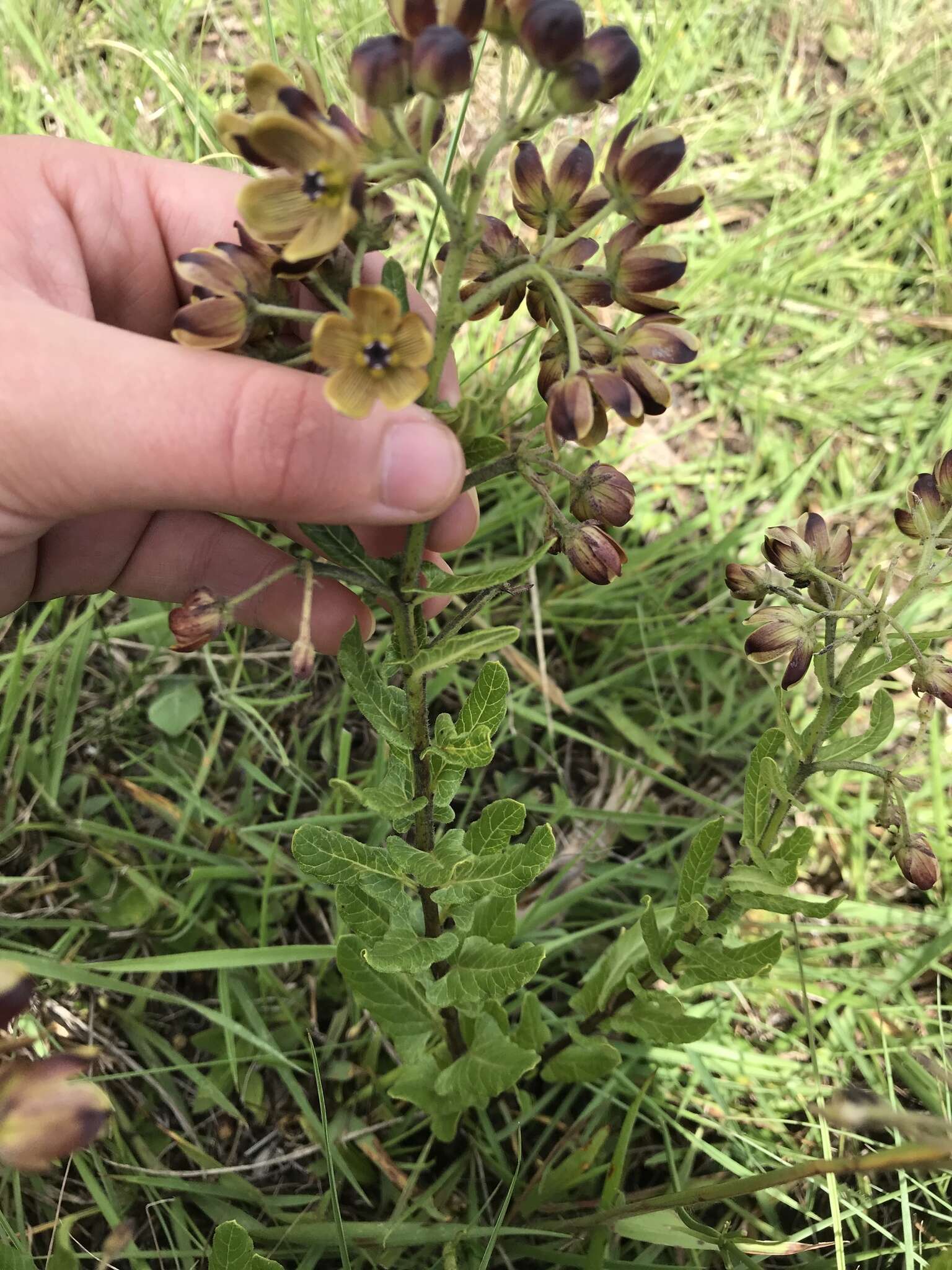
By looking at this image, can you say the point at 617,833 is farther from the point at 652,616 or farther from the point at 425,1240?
the point at 425,1240

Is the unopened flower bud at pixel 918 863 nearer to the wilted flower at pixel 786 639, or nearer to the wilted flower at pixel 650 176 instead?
the wilted flower at pixel 786 639

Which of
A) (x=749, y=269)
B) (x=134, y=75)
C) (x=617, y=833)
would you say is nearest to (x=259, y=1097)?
(x=617, y=833)

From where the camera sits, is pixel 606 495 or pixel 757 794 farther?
pixel 757 794

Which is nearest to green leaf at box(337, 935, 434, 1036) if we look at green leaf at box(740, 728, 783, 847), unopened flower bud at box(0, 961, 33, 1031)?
green leaf at box(740, 728, 783, 847)

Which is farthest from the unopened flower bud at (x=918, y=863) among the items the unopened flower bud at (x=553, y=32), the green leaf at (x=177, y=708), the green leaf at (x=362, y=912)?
the green leaf at (x=177, y=708)

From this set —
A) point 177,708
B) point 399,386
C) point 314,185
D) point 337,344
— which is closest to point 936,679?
point 399,386

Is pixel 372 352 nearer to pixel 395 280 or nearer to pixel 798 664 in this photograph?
pixel 395 280
